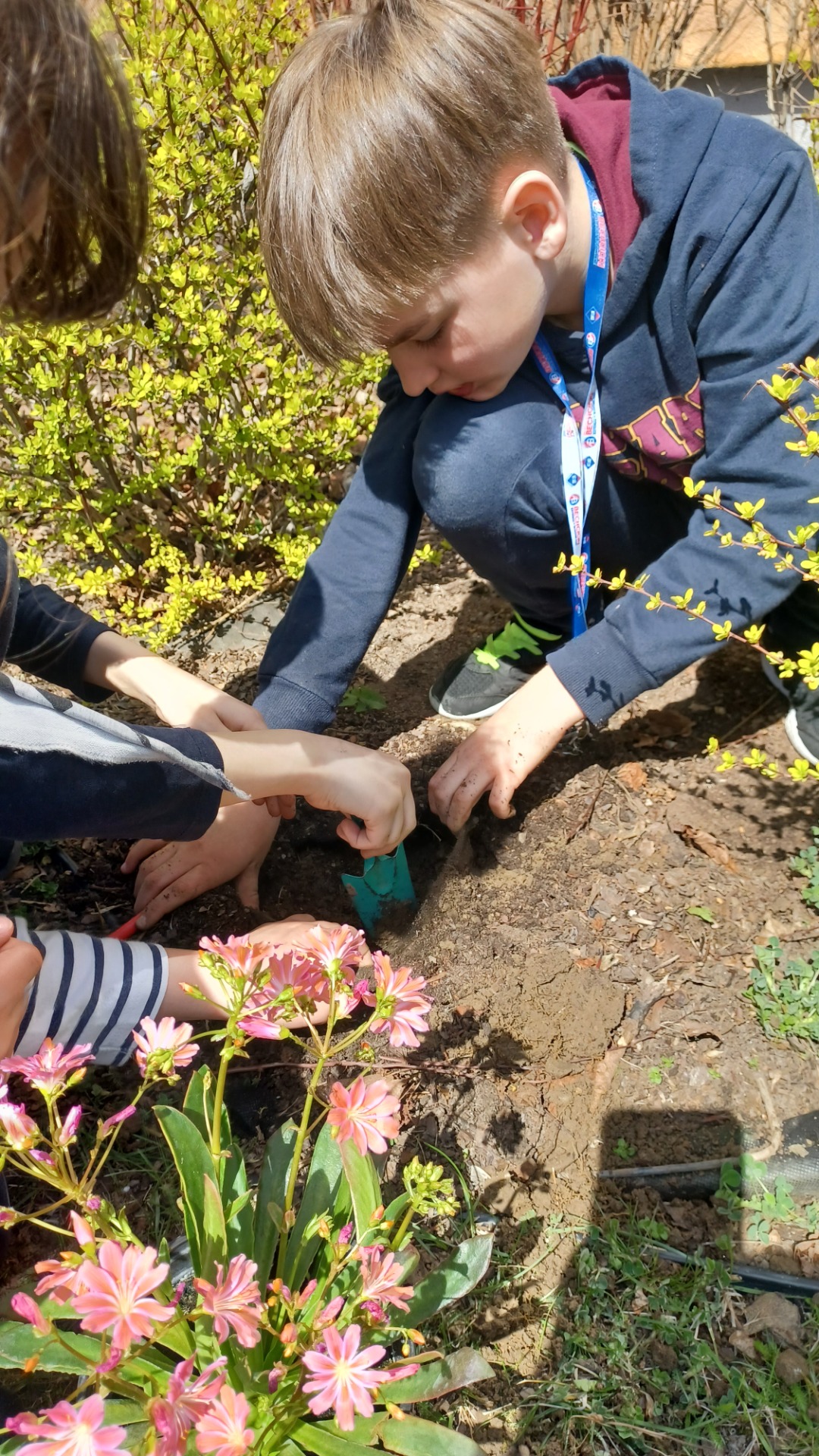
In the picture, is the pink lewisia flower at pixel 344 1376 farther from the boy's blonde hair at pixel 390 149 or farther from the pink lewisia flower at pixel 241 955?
the boy's blonde hair at pixel 390 149

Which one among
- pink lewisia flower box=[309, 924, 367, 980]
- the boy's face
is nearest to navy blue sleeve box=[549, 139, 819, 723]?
the boy's face

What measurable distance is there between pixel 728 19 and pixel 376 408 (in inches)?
99.8

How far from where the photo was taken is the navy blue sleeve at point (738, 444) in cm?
159

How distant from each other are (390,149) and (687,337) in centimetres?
62

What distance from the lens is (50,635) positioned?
1.84 m

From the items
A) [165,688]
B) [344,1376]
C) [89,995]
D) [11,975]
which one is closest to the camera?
[344,1376]

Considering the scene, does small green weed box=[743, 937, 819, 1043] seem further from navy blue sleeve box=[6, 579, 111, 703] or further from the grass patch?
navy blue sleeve box=[6, 579, 111, 703]

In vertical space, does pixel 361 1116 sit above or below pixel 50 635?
below

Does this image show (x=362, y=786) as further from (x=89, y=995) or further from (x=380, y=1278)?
(x=380, y=1278)

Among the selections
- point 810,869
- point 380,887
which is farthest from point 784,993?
point 380,887

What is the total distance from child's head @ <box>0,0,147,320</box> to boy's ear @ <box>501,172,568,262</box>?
0.66m

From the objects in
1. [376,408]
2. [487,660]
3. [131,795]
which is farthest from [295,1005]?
[376,408]

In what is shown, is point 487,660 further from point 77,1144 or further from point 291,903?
point 77,1144

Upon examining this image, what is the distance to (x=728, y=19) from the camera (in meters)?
3.70
